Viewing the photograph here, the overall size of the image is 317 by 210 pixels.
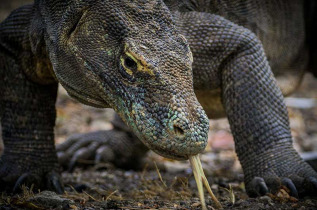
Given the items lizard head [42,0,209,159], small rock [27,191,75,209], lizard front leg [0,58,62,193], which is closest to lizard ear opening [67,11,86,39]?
lizard head [42,0,209,159]

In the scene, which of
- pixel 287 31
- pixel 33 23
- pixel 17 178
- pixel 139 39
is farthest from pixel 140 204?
pixel 287 31

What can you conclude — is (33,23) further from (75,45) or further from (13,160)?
(13,160)

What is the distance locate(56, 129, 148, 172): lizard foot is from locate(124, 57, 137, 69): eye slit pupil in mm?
2946

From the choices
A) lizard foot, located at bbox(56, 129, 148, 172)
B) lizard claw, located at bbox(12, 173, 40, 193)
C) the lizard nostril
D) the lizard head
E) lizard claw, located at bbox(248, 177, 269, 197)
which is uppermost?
the lizard head

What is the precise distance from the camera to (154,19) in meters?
3.22

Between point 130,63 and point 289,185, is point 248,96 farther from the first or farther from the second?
point 130,63

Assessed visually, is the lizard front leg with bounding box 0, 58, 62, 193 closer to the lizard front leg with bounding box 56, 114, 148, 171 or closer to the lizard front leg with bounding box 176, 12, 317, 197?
the lizard front leg with bounding box 176, 12, 317, 197

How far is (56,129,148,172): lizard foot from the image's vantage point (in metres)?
5.88

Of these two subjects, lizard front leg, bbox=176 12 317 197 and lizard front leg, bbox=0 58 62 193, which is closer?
lizard front leg, bbox=176 12 317 197

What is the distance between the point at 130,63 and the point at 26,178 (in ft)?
5.30

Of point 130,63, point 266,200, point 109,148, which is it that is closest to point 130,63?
point 130,63

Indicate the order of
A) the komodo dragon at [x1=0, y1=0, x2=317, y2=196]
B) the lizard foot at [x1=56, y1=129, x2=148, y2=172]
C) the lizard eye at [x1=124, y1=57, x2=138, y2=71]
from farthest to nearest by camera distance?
1. the lizard foot at [x1=56, y1=129, x2=148, y2=172]
2. the lizard eye at [x1=124, y1=57, x2=138, y2=71]
3. the komodo dragon at [x1=0, y1=0, x2=317, y2=196]

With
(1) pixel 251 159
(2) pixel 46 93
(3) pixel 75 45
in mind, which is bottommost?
(1) pixel 251 159

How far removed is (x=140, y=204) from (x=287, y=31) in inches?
127
